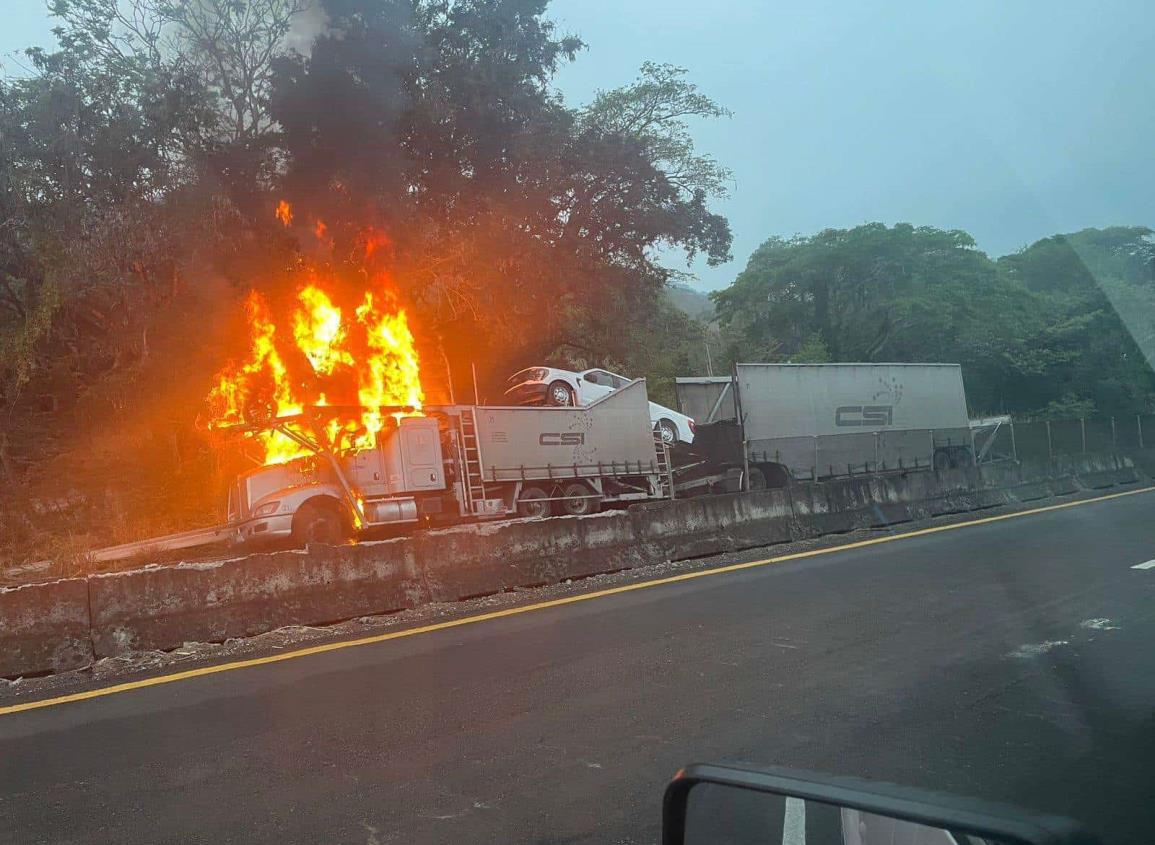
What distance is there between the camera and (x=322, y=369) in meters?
17.0

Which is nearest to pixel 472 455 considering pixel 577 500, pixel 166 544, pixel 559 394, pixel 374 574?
pixel 577 500

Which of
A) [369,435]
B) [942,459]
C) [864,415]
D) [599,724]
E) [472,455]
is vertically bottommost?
[599,724]

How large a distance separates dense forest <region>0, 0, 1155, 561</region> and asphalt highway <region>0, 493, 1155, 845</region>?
11402 millimetres

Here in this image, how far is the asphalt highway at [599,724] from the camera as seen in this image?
4.15 meters

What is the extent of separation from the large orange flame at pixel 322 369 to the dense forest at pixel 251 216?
44.2 inches

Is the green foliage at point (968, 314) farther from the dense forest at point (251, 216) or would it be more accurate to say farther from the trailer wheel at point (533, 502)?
the trailer wheel at point (533, 502)

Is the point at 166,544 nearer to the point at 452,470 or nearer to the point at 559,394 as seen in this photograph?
the point at 452,470

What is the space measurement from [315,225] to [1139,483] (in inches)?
823

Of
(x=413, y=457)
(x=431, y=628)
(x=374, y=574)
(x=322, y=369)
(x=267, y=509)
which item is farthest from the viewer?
(x=322, y=369)

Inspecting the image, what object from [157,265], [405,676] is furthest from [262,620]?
[157,265]

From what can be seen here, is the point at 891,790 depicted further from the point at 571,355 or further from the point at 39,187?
the point at 571,355

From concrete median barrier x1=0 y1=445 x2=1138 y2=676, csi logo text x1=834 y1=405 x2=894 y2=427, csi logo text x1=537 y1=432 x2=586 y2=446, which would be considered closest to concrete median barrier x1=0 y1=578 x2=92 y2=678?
concrete median barrier x1=0 y1=445 x2=1138 y2=676

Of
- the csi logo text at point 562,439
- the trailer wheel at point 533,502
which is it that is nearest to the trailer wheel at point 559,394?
the csi logo text at point 562,439

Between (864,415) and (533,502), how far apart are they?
468 inches
